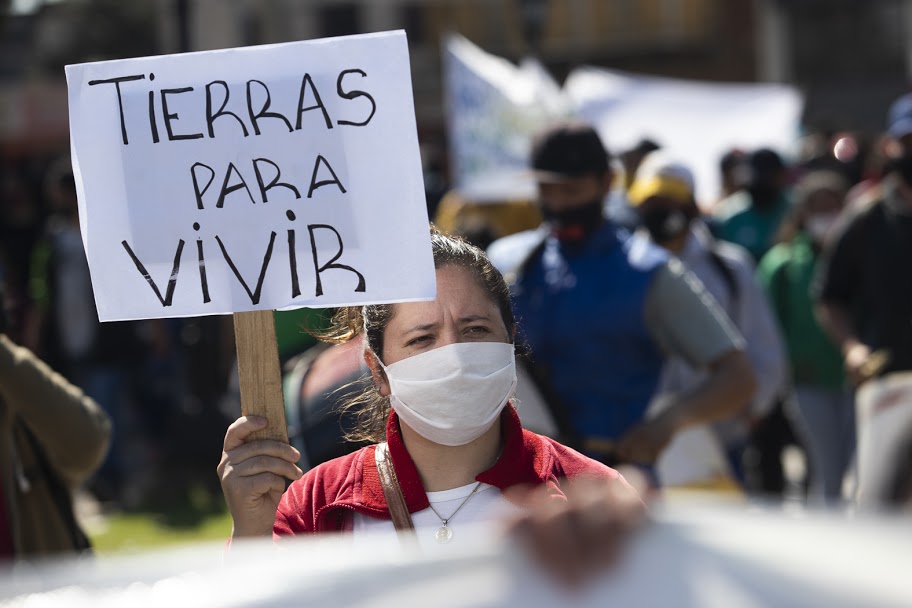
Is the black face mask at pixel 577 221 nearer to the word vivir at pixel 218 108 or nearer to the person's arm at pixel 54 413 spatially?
the person's arm at pixel 54 413

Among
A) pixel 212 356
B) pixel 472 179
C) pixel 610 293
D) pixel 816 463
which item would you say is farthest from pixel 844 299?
pixel 212 356

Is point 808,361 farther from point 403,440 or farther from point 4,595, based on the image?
point 4,595

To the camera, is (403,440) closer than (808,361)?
Yes

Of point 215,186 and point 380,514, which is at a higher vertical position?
point 215,186

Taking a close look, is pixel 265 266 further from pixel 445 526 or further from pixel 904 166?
pixel 904 166

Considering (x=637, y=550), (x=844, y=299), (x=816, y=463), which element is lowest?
(x=816, y=463)

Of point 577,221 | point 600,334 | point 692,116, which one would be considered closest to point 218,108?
point 600,334

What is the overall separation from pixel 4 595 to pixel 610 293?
298 centimetres

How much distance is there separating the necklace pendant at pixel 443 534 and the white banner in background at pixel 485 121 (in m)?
6.68

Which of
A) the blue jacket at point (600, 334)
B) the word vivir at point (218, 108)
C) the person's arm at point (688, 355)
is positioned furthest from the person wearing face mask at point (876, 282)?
the word vivir at point (218, 108)

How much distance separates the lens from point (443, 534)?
2537 mm

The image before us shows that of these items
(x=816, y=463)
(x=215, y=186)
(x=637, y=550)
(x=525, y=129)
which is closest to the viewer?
(x=637, y=550)

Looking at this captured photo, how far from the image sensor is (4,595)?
157 cm

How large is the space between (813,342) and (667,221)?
1.64m
